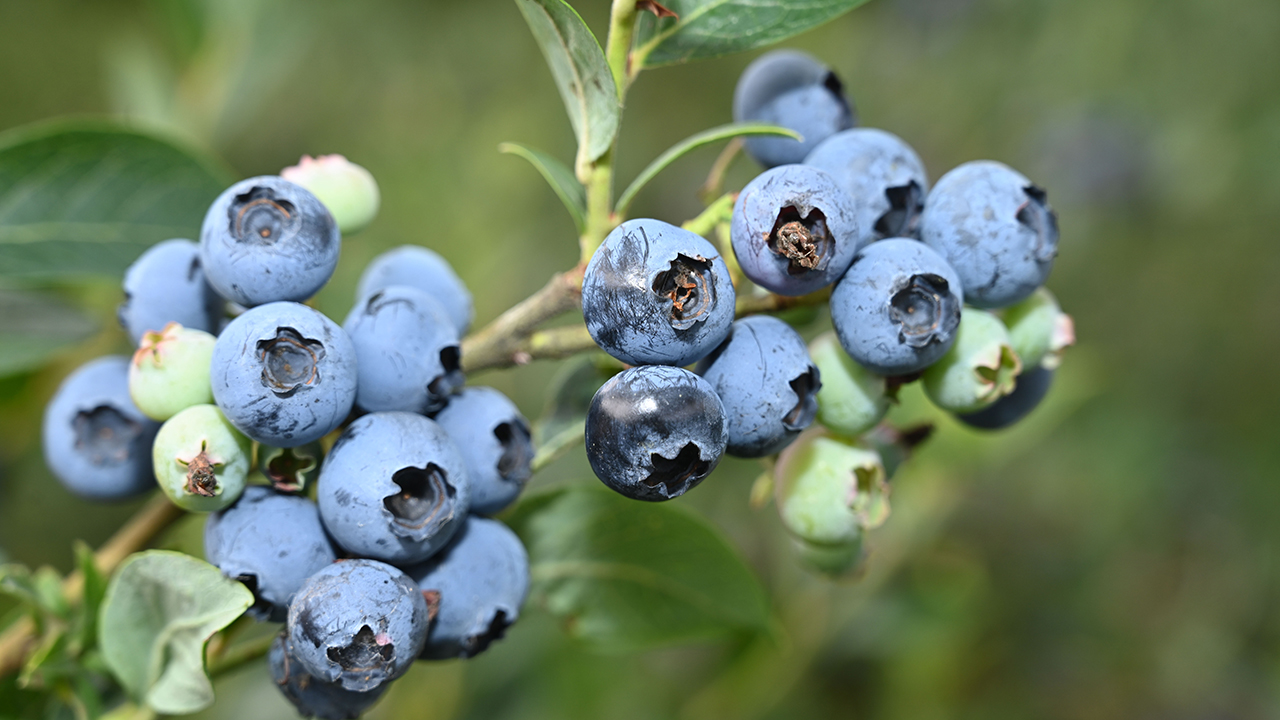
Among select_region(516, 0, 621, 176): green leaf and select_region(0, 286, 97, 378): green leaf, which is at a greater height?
select_region(516, 0, 621, 176): green leaf

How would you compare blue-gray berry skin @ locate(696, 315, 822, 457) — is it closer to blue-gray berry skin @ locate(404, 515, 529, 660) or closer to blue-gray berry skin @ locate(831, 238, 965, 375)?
blue-gray berry skin @ locate(831, 238, 965, 375)

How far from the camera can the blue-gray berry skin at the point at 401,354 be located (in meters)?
1.20

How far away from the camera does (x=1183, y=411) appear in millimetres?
5547

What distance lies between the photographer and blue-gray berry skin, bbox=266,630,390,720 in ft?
3.90

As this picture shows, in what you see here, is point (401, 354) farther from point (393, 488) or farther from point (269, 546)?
point (269, 546)

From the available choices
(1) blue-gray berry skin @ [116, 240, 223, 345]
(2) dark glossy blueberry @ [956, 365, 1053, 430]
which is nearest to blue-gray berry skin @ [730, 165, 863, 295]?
(2) dark glossy blueberry @ [956, 365, 1053, 430]

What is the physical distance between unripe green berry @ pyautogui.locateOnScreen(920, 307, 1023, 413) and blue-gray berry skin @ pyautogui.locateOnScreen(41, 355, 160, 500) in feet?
4.16

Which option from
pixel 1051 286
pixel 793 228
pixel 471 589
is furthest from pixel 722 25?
pixel 1051 286

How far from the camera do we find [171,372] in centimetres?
119

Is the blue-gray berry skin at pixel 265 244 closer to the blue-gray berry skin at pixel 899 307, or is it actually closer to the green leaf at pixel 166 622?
the green leaf at pixel 166 622

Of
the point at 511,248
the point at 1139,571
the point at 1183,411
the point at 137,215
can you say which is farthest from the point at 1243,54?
the point at 137,215

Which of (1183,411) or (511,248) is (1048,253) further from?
(1183,411)

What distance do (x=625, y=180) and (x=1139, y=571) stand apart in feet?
10.9

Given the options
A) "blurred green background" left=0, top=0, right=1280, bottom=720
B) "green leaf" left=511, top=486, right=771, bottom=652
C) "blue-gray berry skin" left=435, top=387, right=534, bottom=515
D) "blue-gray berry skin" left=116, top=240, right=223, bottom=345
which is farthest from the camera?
"blurred green background" left=0, top=0, right=1280, bottom=720
